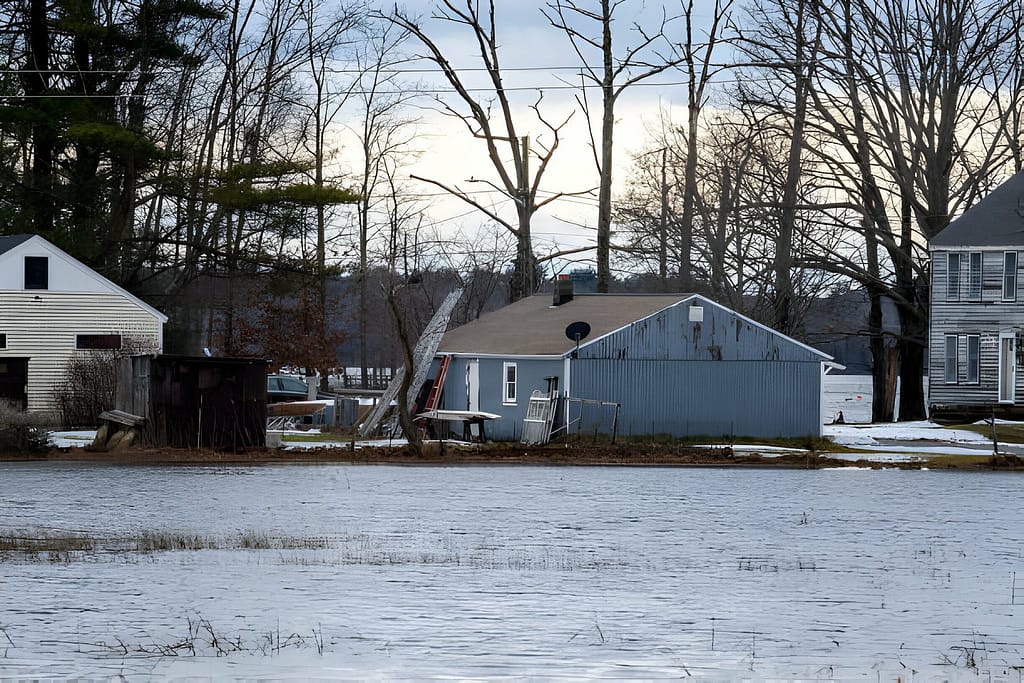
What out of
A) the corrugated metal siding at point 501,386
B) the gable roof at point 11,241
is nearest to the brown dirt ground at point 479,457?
the corrugated metal siding at point 501,386

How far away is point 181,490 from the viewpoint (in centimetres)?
2714

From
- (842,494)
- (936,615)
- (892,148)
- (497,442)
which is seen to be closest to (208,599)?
(936,615)

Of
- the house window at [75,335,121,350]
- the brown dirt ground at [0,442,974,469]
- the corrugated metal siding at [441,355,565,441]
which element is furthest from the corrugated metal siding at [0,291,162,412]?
the corrugated metal siding at [441,355,565,441]

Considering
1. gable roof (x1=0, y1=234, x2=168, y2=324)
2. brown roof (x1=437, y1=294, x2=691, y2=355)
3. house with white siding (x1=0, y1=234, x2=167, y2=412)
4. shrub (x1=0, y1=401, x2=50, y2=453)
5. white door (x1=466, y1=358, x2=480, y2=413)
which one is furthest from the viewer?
gable roof (x1=0, y1=234, x2=168, y2=324)

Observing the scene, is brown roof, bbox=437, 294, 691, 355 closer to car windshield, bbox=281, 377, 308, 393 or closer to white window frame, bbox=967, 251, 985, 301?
white window frame, bbox=967, 251, 985, 301

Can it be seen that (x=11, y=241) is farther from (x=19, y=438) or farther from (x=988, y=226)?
(x=988, y=226)

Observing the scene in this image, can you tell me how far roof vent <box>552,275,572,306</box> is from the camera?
46.6m

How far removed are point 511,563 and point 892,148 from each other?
36613 millimetres

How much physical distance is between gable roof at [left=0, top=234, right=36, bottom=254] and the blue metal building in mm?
17535

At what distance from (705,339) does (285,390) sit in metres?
24.7

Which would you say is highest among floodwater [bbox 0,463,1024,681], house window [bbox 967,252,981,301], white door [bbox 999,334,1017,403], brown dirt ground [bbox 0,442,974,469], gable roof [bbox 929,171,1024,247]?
gable roof [bbox 929,171,1024,247]

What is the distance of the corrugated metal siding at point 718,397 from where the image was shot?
40.3 metres

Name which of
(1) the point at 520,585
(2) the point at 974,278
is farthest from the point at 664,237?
(1) the point at 520,585

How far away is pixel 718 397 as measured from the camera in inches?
1602
